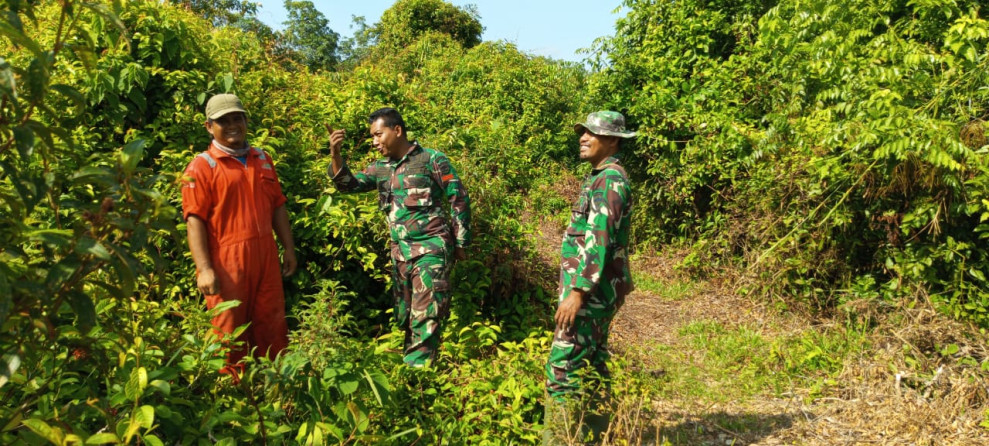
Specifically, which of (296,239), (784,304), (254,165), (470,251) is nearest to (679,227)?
(784,304)

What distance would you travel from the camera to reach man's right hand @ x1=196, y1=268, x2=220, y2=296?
317 centimetres

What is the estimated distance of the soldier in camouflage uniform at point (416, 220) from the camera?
3.89 m

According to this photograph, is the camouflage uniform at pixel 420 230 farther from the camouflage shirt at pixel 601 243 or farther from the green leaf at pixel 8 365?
the green leaf at pixel 8 365

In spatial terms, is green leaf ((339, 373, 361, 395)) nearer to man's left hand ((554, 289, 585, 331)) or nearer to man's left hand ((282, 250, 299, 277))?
man's left hand ((554, 289, 585, 331))

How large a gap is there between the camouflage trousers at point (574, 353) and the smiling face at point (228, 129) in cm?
191

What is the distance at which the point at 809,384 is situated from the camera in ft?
15.0

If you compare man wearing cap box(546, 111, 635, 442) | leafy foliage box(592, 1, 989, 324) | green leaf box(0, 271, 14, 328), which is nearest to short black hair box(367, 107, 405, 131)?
man wearing cap box(546, 111, 635, 442)

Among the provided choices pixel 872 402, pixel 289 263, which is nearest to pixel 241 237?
pixel 289 263

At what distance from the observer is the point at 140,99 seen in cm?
409

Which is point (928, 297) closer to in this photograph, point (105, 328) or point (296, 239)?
point (296, 239)

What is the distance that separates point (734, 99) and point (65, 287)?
23.6 ft

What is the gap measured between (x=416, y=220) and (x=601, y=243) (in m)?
1.25

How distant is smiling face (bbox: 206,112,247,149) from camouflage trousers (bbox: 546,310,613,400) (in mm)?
1912

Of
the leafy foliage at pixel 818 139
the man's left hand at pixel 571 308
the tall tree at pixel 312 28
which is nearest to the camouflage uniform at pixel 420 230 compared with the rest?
the man's left hand at pixel 571 308
